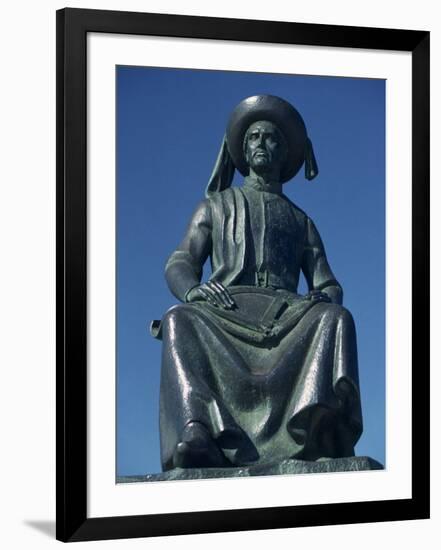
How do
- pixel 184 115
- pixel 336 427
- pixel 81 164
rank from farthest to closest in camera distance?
pixel 184 115 → pixel 336 427 → pixel 81 164

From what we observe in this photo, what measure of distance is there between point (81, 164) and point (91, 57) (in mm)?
522

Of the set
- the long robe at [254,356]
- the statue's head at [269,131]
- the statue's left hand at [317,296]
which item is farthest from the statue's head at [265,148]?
the statue's left hand at [317,296]

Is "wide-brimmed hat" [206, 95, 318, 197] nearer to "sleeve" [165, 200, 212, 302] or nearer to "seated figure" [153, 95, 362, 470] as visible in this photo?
"seated figure" [153, 95, 362, 470]

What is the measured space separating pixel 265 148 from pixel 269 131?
0.10 metres

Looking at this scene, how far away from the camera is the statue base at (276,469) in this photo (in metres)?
8.69

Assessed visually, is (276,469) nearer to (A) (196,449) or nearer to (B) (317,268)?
(A) (196,449)

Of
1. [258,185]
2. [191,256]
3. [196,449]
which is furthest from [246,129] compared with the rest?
[196,449]

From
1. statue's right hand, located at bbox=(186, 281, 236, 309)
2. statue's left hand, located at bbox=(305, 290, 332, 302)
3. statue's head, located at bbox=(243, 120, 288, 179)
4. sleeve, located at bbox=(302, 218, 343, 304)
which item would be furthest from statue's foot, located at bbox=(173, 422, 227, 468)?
statue's head, located at bbox=(243, 120, 288, 179)

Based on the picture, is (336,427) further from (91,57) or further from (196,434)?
(91,57)

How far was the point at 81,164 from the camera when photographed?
27.5ft

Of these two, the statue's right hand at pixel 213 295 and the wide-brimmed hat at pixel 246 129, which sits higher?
the wide-brimmed hat at pixel 246 129

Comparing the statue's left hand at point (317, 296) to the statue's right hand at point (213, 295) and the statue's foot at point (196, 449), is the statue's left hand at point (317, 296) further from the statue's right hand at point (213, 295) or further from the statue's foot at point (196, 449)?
the statue's foot at point (196, 449)

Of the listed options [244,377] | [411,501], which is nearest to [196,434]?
[244,377]

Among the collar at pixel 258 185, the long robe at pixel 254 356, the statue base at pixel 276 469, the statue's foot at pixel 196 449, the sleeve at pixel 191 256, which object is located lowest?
the statue base at pixel 276 469
